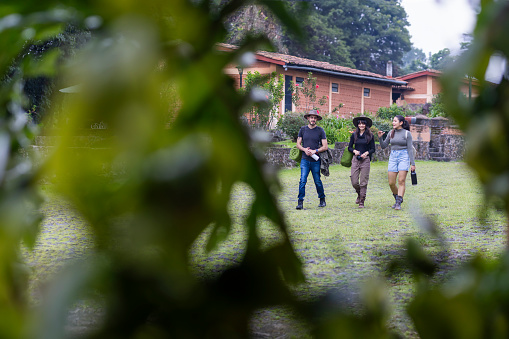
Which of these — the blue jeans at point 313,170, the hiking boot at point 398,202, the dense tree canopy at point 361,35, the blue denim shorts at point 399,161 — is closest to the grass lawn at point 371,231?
the hiking boot at point 398,202

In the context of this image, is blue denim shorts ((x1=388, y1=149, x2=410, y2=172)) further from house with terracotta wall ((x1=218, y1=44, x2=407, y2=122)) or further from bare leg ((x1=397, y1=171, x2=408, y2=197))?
house with terracotta wall ((x1=218, y1=44, x2=407, y2=122))

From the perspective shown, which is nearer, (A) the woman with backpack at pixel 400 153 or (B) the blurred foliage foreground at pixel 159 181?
(B) the blurred foliage foreground at pixel 159 181

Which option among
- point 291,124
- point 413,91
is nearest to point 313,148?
point 291,124

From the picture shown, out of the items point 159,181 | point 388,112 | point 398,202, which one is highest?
point 388,112

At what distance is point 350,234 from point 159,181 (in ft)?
27.7

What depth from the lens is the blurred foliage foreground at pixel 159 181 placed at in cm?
28

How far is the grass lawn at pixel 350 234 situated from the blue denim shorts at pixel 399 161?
749 mm

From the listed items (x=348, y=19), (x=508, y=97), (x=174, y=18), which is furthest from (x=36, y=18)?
(x=348, y=19)

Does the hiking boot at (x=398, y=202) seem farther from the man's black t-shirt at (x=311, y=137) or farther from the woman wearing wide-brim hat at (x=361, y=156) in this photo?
the man's black t-shirt at (x=311, y=137)

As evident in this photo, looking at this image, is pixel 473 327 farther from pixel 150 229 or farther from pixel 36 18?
pixel 36 18

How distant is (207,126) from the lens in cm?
33

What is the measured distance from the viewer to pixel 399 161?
37.4 feet

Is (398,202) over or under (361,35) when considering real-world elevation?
under

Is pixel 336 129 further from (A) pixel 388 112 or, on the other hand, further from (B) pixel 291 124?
(A) pixel 388 112
